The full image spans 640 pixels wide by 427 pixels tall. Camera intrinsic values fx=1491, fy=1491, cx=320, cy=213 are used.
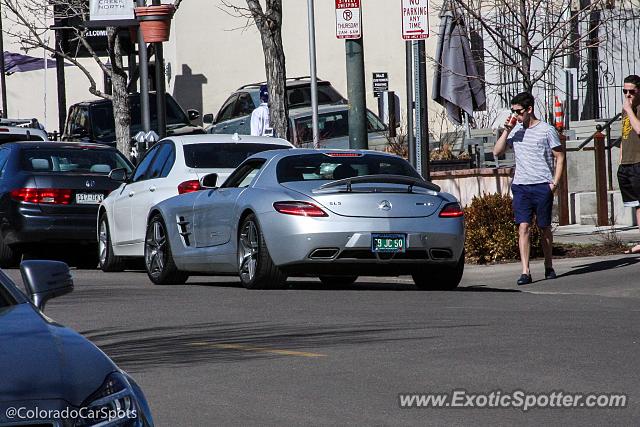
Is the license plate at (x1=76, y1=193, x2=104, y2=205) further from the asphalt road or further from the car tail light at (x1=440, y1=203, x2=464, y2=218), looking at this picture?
the car tail light at (x1=440, y1=203, x2=464, y2=218)

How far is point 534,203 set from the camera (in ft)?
48.6

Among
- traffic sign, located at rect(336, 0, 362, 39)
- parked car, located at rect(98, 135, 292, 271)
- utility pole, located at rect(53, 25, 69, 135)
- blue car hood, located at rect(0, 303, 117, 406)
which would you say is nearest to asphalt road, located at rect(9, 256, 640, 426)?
blue car hood, located at rect(0, 303, 117, 406)

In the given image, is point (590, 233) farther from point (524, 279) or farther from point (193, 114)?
point (193, 114)

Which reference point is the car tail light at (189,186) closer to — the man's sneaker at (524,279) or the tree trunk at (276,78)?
the man's sneaker at (524,279)

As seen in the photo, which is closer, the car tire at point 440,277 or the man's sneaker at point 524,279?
the car tire at point 440,277

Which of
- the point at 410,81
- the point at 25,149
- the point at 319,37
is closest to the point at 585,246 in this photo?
the point at 410,81

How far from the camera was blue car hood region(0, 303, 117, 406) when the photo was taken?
4512 millimetres

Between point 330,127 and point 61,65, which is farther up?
point 61,65

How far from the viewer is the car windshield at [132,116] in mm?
32562

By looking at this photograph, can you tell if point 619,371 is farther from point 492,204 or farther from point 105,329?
point 492,204

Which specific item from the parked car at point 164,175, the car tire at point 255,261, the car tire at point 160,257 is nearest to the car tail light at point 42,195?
the parked car at point 164,175

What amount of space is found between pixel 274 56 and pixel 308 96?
10.5 meters

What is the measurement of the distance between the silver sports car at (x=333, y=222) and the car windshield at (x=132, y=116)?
715 inches

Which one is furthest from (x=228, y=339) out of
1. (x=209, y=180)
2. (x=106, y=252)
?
(x=106, y=252)
